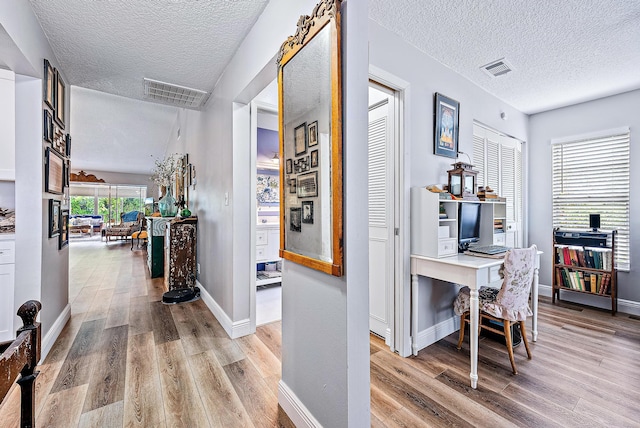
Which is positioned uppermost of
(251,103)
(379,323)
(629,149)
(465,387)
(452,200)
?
(251,103)

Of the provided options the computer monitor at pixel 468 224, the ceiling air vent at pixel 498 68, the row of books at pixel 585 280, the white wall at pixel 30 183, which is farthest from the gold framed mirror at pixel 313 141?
the row of books at pixel 585 280

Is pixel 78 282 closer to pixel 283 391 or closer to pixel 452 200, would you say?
pixel 283 391

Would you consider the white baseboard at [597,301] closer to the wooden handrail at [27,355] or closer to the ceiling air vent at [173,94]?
the wooden handrail at [27,355]

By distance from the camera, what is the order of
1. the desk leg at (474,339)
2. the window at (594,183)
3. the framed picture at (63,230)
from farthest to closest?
the window at (594,183), the framed picture at (63,230), the desk leg at (474,339)

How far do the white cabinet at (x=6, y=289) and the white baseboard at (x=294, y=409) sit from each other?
2.21 meters

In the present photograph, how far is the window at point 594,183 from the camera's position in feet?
10.8

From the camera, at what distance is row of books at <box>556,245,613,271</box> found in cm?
321

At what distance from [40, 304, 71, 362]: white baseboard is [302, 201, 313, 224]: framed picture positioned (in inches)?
83.7

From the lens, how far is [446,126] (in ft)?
8.57

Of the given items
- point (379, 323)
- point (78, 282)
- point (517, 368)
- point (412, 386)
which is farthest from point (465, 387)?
point (78, 282)

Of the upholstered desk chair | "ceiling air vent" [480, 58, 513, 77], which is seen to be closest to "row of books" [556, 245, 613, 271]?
the upholstered desk chair

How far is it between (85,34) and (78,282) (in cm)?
362

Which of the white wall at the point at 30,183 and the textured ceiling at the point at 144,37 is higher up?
the textured ceiling at the point at 144,37

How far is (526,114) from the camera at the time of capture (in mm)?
3982
